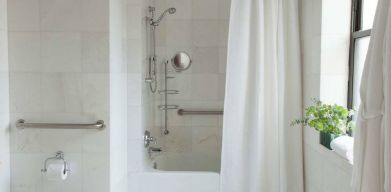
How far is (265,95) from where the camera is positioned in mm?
2250

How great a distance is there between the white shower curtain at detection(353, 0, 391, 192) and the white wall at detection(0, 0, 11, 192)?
2.09 metres

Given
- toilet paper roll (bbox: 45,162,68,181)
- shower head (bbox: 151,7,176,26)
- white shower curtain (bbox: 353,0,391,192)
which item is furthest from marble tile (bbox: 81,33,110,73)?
white shower curtain (bbox: 353,0,391,192)

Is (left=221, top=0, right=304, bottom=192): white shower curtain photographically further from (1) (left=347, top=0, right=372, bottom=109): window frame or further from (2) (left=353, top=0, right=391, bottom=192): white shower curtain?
(2) (left=353, top=0, right=391, bottom=192): white shower curtain

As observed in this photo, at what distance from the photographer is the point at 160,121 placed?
11.4 ft

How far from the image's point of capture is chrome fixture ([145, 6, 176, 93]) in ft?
10.5

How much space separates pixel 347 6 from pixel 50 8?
1780mm

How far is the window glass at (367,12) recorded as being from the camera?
1.82 meters

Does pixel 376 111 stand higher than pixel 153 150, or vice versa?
pixel 376 111

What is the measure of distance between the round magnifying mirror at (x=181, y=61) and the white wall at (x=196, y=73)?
0.36 feet

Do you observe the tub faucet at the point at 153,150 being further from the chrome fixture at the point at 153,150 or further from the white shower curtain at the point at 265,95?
the white shower curtain at the point at 265,95

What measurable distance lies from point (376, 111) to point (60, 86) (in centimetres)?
191

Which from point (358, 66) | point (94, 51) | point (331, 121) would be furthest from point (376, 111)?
point (94, 51)

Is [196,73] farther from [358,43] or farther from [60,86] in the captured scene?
[358,43]

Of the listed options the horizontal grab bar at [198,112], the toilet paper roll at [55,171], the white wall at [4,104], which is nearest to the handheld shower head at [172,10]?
the horizontal grab bar at [198,112]
